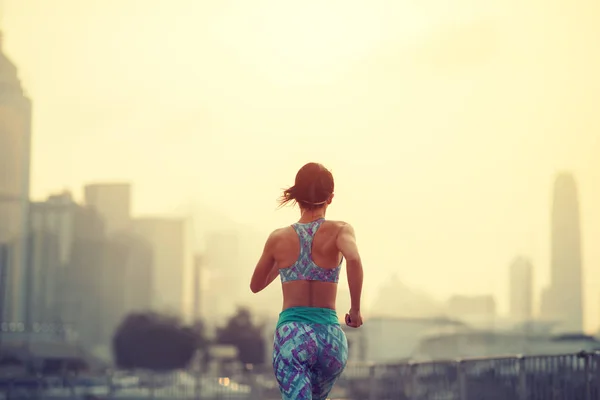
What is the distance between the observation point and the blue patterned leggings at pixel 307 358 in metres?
6.61

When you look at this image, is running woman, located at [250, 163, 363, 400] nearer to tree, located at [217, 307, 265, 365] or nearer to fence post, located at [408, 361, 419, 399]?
fence post, located at [408, 361, 419, 399]

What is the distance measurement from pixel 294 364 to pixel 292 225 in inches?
32.7

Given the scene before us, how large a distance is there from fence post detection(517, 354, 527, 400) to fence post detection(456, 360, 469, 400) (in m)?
1.20

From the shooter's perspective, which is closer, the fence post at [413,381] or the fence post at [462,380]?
the fence post at [462,380]

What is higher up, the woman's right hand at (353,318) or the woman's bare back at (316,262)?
the woman's bare back at (316,262)

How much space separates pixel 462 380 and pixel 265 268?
8313mm

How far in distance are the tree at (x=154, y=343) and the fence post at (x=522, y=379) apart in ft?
389

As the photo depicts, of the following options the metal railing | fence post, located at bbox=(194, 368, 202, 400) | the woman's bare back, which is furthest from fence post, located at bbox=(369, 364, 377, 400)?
fence post, located at bbox=(194, 368, 202, 400)

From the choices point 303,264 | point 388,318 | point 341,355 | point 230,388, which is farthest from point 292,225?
point 388,318

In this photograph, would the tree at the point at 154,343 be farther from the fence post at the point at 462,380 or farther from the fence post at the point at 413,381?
the fence post at the point at 462,380

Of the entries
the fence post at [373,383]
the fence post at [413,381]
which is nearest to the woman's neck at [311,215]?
the fence post at [413,381]

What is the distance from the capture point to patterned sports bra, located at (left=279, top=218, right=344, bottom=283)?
22.1 ft

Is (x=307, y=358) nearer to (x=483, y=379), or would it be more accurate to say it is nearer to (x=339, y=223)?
(x=339, y=223)

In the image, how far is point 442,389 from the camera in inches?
604
